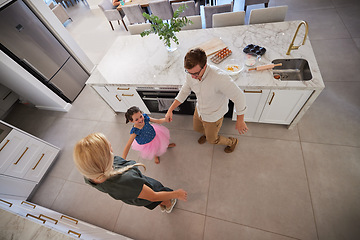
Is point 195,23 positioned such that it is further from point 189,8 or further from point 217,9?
point 189,8

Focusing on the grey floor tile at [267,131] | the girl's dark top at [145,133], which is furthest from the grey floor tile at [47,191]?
the grey floor tile at [267,131]

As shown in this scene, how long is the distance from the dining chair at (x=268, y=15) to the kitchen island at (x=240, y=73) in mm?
232

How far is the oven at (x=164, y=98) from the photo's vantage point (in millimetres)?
2164

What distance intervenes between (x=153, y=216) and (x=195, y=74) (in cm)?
177

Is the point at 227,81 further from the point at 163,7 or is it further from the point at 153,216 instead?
the point at 163,7

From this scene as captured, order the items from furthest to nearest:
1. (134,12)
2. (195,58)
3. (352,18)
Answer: (134,12) < (352,18) < (195,58)

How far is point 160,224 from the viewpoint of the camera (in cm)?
195

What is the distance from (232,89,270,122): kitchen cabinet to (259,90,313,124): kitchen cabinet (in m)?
0.05

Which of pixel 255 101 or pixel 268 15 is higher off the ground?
pixel 268 15

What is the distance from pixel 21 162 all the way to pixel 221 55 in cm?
306

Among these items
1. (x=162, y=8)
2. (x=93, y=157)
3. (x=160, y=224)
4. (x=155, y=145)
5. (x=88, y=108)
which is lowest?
(x=160, y=224)

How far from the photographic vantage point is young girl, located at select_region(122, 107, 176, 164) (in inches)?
65.0

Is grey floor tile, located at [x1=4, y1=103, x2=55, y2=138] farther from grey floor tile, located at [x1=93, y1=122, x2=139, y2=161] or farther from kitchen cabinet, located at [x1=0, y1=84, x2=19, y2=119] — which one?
grey floor tile, located at [x1=93, y1=122, x2=139, y2=161]

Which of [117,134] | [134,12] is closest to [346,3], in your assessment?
[134,12]
